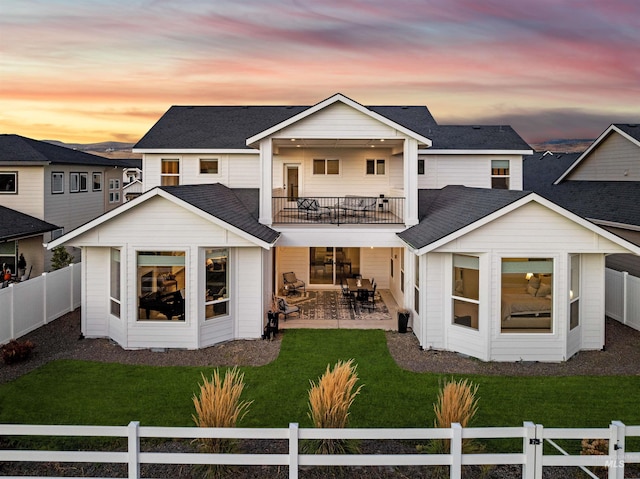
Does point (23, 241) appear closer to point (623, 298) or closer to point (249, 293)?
point (249, 293)

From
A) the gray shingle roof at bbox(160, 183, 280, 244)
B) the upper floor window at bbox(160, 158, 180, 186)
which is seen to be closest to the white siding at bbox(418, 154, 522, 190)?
the gray shingle roof at bbox(160, 183, 280, 244)

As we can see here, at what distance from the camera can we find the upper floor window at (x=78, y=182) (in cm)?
2719

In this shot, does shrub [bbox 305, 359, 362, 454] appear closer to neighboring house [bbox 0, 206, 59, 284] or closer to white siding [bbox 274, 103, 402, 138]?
white siding [bbox 274, 103, 402, 138]

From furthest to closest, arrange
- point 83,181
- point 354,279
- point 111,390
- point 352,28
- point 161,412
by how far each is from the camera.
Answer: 1. point 83,181
2. point 352,28
3. point 354,279
4. point 111,390
5. point 161,412

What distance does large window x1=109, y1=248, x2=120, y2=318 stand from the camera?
1470cm

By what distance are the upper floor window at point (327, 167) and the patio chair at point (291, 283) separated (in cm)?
477

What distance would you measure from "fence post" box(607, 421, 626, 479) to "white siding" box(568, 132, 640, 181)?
20058 mm

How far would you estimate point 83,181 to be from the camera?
28812 millimetres

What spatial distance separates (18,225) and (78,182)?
636 centimetres

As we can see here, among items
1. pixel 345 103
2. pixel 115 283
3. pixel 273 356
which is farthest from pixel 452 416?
pixel 345 103

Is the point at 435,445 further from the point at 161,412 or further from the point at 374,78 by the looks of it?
the point at 374,78

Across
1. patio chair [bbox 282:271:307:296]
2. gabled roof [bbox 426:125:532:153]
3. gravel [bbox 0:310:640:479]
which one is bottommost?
gravel [bbox 0:310:640:479]

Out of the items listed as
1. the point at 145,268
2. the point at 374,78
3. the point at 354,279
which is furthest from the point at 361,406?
the point at 374,78

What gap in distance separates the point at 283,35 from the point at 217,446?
2026 cm
